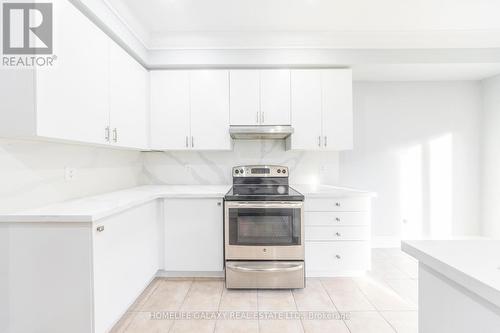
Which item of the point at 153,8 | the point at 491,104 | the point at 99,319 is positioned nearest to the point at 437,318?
the point at 99,319

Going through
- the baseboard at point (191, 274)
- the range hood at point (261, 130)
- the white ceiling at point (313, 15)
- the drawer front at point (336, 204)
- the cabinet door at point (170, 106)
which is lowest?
the baseboard at point (191, 274)

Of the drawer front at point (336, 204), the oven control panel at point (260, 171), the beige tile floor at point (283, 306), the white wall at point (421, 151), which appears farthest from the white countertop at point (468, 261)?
the white wall at point (421, 151)

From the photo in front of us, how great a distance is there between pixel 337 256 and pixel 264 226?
2.75ft

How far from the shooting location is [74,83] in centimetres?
169

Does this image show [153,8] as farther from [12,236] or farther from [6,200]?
[12,236]

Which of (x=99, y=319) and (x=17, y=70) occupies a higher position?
(x=17, y=70)

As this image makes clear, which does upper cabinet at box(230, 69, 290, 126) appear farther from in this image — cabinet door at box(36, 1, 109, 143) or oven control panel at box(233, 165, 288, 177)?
cabinet door at box(36, 1, 109, 143)

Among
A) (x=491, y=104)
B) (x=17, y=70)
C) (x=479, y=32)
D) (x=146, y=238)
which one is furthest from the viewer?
(x=491, y=104)

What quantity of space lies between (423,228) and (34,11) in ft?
14.7

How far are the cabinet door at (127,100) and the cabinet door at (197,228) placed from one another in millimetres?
746

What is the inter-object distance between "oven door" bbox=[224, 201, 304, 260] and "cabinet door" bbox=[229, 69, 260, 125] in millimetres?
1041

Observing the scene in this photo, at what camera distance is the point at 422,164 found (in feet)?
11.5

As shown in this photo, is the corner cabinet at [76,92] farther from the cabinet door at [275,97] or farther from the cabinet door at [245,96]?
the cabinet door at [275,97]

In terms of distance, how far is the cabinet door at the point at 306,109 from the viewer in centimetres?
292
